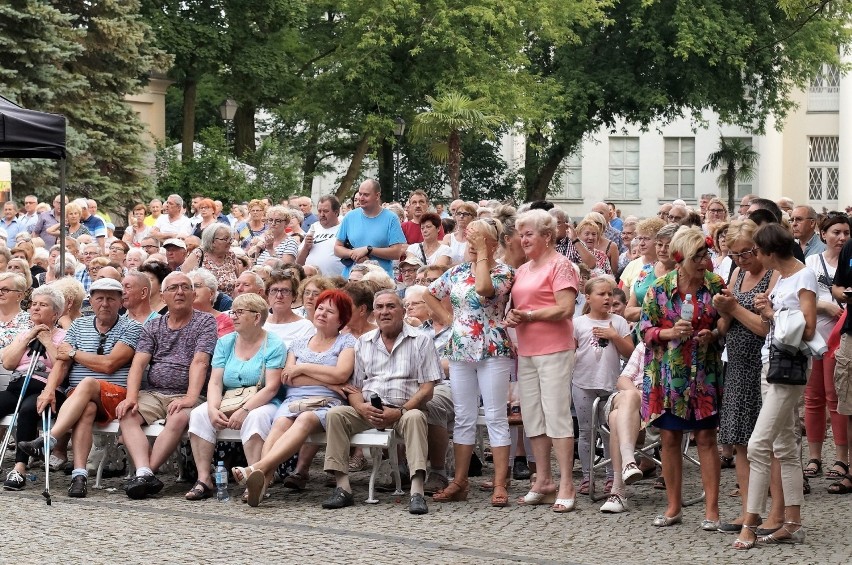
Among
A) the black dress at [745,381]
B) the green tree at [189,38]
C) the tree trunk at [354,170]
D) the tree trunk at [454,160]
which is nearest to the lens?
the black dress at [745,381]

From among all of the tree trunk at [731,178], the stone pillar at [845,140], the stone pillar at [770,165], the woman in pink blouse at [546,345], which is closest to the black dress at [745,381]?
the woman in pink blouse at [546,345]

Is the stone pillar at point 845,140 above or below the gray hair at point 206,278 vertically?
above

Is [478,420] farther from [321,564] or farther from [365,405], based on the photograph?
[321,564]

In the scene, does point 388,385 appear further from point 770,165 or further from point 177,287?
point 770,165

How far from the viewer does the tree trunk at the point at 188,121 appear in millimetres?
36312

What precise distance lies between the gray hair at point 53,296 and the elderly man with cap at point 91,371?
16cm

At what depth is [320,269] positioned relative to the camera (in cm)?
1383

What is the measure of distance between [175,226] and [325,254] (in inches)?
239

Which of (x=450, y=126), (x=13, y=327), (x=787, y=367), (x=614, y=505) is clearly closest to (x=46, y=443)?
(x=13, y=327)

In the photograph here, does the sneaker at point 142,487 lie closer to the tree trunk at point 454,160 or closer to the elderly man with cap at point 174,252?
the elderly man with cap at point 174,252

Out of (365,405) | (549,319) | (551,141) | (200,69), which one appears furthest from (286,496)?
(551,141)

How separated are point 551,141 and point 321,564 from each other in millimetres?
37262

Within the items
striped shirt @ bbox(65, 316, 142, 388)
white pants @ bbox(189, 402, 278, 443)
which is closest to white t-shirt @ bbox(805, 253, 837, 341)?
white pants @ bbox(189, 402, 278, 443)

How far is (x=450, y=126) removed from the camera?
33250mm
